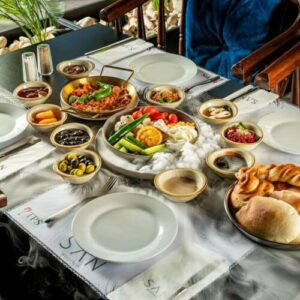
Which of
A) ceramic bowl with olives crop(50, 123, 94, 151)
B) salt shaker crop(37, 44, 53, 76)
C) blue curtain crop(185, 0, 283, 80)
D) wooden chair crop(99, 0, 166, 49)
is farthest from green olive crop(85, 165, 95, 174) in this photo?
blue curtain crop(185, 0, 283, 80)

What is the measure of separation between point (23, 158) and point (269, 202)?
648 mm

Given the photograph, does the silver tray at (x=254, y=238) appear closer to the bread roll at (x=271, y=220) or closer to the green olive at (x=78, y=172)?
the bread roll at (x=271, y=220)

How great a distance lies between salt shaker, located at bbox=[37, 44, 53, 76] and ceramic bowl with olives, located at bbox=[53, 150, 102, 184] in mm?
541

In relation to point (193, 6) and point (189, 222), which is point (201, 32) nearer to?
point (193, 6)

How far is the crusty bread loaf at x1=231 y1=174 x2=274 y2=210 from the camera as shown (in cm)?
119

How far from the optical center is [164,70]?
1.88 m

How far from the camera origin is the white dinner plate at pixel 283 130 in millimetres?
1449

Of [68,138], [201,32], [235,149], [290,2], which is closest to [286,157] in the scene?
[235,149]

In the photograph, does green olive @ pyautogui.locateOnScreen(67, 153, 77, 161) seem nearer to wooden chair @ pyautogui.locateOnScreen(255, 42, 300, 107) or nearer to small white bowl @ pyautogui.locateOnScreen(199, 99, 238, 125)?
small white bowl @ pyautogui.locateOnScreen(199, 99, 238, 125)

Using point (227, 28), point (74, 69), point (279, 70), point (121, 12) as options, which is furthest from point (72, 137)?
point (227, 28)

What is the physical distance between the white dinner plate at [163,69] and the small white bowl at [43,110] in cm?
35

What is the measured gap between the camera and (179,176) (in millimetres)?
1308

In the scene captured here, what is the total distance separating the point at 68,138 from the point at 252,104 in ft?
1.88

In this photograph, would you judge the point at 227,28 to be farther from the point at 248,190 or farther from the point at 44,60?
the point at 248,190
